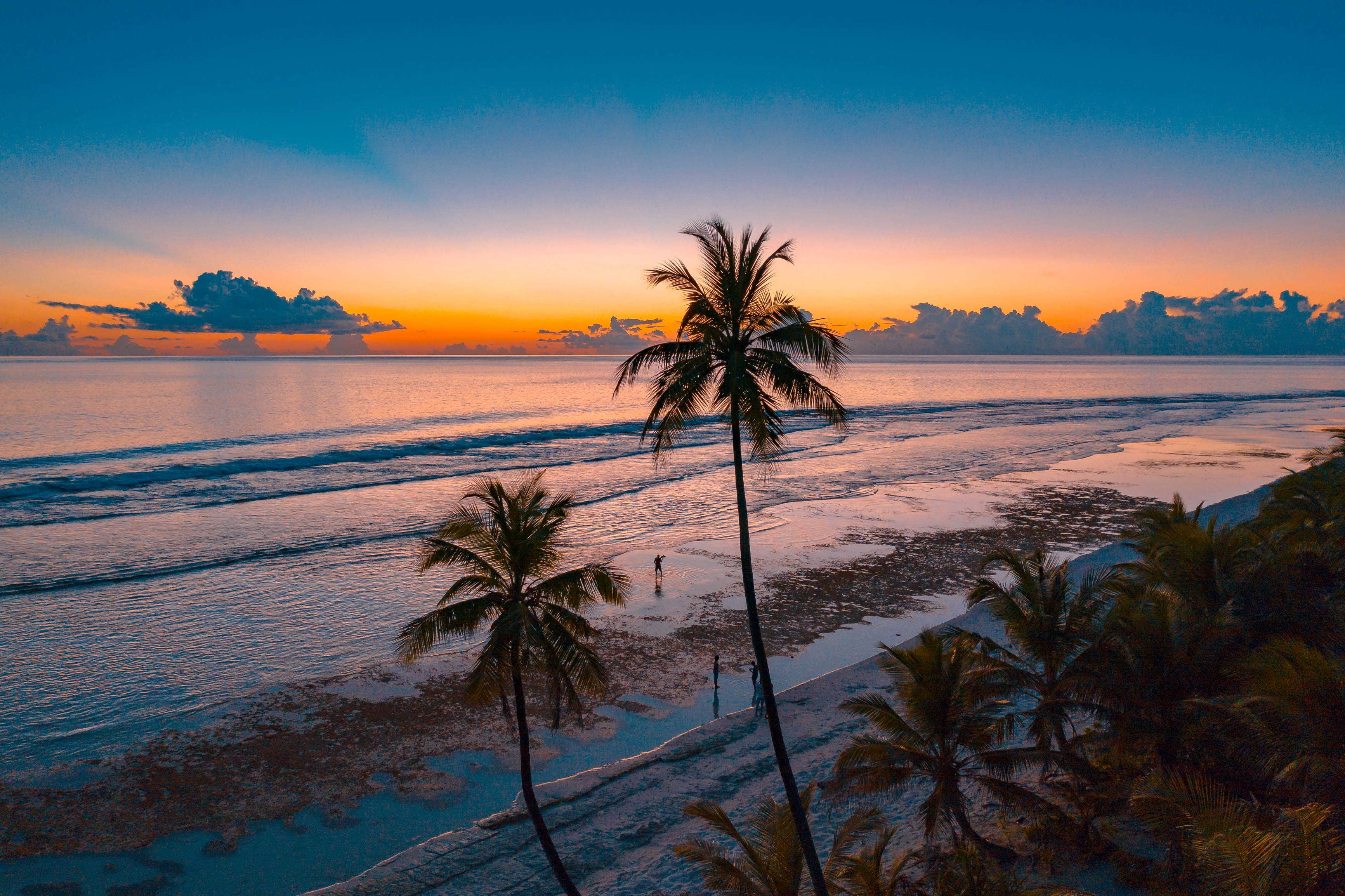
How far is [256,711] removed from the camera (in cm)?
1972

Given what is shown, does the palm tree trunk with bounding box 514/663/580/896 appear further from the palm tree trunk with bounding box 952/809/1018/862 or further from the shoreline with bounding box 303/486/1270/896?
the palm tree trunk with bounding box 952/809/1018/862

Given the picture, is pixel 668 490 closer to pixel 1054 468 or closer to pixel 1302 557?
pixel 1054 468

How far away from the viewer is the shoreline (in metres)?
13.1

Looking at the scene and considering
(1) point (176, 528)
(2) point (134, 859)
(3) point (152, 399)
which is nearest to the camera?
(2) point (134, 859)

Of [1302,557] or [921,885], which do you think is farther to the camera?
[1302,557]

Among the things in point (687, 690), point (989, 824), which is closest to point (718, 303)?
point (989, 824)

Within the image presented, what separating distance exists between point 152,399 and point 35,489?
8924 centimetres

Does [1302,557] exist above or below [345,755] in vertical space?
above

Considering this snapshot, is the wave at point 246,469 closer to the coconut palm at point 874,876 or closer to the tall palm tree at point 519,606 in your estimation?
the tall palm tree at point 519,606

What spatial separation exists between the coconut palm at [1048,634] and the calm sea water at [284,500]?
19516mm

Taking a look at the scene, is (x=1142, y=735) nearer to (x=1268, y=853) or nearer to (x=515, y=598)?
(x=1268, y=853)

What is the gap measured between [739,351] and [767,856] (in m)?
8.14

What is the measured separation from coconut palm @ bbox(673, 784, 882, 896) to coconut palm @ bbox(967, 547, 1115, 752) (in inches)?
155

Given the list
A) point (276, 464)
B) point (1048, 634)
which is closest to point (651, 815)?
point (1048, 634)
